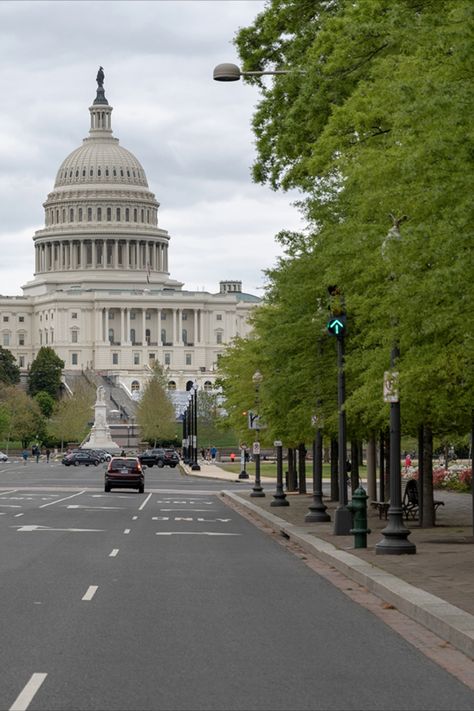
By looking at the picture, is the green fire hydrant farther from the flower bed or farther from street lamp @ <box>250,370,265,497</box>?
the flower bed

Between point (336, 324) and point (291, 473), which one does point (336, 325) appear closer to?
point (336, 324)

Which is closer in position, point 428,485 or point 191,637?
point 191,637

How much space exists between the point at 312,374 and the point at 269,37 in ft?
26.2

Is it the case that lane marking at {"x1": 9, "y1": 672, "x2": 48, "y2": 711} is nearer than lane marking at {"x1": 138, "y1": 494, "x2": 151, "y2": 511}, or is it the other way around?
lane marking at {"x1": 9, "y1": 672, "x2": 48, "y2": 711}

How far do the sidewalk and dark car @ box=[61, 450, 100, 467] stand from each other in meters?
85.7

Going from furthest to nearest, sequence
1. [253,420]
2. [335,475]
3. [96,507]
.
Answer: [253,420] < [335,475] < [96,507]

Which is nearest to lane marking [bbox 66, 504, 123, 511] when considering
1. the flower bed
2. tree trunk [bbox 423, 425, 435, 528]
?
the flower bed

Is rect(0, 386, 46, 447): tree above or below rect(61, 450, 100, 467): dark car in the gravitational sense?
above

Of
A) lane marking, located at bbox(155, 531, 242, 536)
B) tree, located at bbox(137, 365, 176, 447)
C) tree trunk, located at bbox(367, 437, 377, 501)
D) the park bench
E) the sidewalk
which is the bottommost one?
lane marking, located at bbox(155, 531, 242, 536)

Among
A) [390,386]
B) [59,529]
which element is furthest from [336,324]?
[59,529]

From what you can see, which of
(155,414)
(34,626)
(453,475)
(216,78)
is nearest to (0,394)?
(155,414)

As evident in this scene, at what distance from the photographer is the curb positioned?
15.4 metres

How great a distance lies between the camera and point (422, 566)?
23547 mm

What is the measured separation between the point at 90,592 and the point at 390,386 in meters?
6.92
